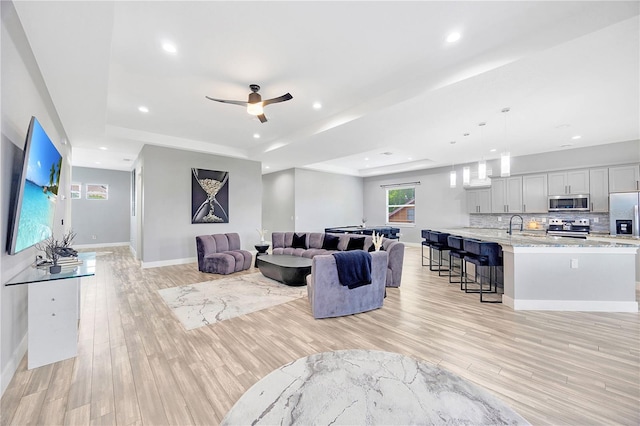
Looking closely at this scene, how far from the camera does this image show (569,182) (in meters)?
6.18

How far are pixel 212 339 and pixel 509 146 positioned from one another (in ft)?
23.0

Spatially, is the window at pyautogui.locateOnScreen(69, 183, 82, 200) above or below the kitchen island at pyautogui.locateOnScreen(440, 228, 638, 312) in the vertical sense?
above

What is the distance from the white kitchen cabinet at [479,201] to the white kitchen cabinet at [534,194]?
2.78 ft

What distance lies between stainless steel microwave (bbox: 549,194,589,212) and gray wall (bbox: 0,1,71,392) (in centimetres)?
912

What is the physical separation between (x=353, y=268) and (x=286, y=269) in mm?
1682

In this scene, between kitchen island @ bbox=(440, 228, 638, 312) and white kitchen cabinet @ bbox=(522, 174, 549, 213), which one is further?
white kitchen cabinet @ bbox=(522, 174, 549, 213)

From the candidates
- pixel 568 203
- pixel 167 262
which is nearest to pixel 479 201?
pixel 568 203

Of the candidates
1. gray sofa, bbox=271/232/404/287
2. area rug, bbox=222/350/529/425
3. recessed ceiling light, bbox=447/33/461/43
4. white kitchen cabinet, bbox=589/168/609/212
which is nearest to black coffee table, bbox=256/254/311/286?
gray sofa, bbox=271/232/404/287

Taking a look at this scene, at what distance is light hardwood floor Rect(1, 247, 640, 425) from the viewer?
1.76m

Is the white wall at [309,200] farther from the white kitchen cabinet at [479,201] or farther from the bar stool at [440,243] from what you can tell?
the bar stool at [440,243]

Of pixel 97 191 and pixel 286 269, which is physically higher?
pixel 97 191

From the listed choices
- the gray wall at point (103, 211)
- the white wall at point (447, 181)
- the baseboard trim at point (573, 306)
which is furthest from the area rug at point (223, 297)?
the gray wall at point (103, 211)

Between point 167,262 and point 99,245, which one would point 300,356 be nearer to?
point 167,262

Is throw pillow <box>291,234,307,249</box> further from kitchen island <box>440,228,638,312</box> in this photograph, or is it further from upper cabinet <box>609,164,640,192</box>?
upper cabinet <box>609,164,640,192</box>
